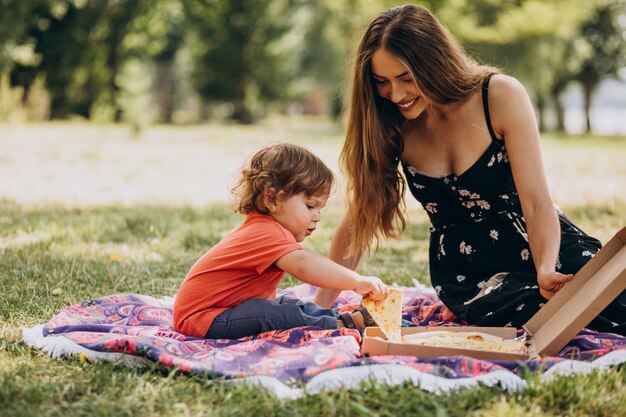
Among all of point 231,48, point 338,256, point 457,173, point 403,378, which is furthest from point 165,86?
point 403,378

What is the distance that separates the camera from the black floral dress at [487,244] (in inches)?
117

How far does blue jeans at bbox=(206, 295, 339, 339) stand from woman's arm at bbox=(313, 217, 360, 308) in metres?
0.44

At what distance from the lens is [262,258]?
2.74 metres

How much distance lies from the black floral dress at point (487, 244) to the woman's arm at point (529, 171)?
76mm

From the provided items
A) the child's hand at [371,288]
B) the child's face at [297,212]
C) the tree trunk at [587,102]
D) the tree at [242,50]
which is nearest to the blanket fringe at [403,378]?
the child's hand at [371,288]

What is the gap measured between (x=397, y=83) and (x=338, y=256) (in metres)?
0.90

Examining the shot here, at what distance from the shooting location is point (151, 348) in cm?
244

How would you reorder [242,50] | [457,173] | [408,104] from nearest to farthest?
[408,104] → [457,173] → [242,50]

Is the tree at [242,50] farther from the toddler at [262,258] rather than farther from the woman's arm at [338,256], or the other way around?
the toddler at [262,258]

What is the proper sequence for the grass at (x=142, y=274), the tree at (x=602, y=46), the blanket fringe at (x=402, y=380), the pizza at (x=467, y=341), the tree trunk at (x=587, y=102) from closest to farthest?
the grass at (x=142, y=274) < the blanket fringe at (x=402, y=380) < the pizza at (x=467, y=341) < the tree at (x=602, y=46) < the tree trunk at (x=587, y=102)

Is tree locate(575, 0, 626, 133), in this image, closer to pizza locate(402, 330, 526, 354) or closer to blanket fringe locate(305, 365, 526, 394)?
pizza locate(402, 330, 526, 354)

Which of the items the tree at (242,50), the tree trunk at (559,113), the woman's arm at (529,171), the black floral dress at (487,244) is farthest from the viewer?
the tree trunk at (559,113)

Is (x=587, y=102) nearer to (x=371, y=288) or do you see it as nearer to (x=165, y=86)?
(x=165, y=86)

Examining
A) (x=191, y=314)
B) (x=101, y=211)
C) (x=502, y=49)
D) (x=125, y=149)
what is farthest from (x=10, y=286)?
(x=502, y=49)
